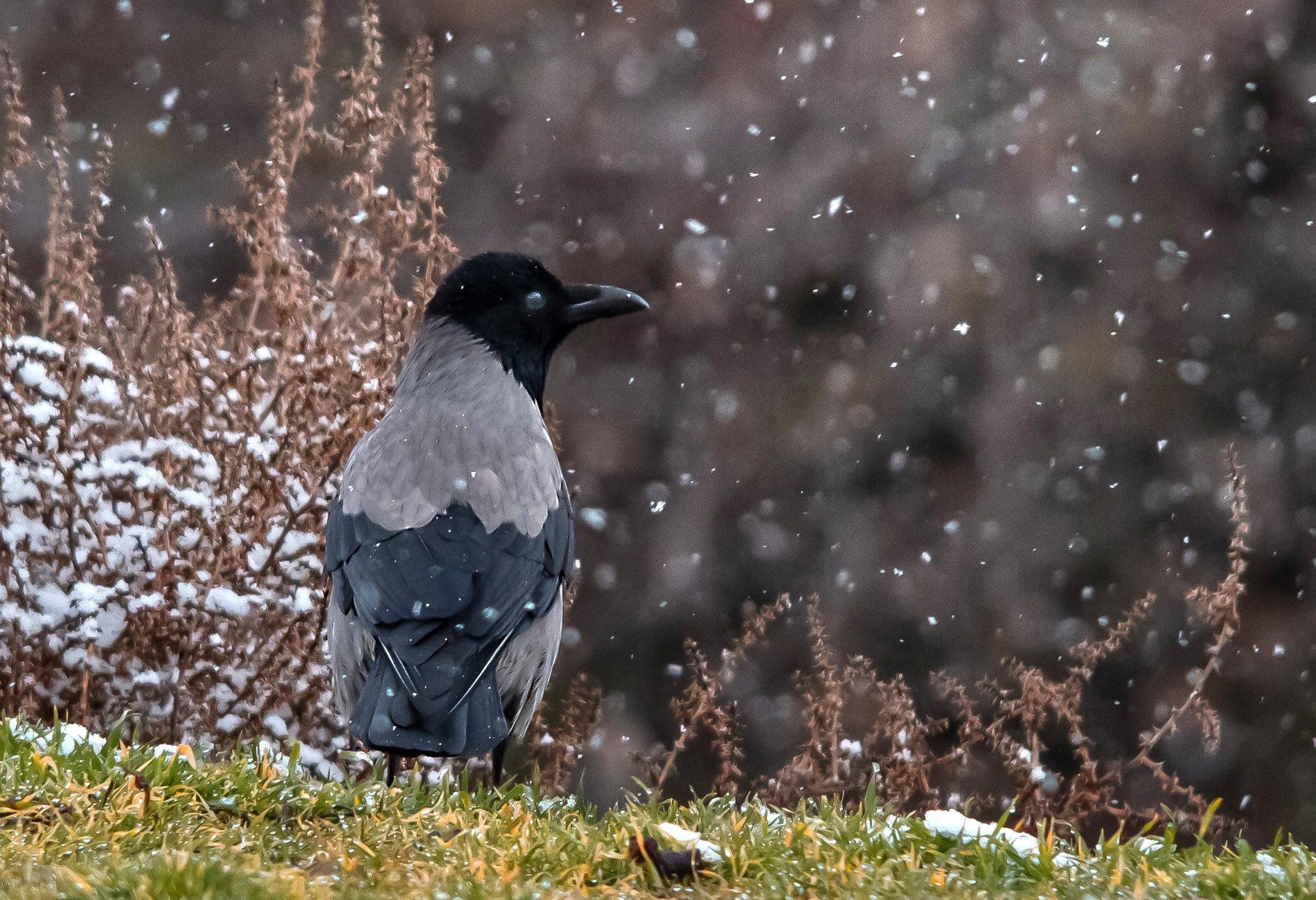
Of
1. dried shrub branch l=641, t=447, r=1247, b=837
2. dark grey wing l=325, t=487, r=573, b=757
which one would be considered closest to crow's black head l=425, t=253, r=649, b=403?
dark grey wing l=325, t=487, r=573, b=757

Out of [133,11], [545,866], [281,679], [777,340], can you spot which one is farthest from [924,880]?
[133,11]

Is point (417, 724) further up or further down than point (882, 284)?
further down

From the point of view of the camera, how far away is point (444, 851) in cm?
258

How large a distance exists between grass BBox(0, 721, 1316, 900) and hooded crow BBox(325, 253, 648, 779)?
0.39 meters

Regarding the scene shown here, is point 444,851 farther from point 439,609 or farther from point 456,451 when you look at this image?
point 456,451

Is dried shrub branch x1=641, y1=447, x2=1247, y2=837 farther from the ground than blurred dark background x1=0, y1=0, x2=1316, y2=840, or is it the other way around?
blurred dark background x1=0, y1=0, x2=1316, y2=840

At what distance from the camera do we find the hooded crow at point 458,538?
11.4 ft

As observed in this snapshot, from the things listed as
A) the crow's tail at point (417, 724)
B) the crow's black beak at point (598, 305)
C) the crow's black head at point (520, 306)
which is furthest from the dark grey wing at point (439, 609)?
the crow's black beak at point (598, 305)

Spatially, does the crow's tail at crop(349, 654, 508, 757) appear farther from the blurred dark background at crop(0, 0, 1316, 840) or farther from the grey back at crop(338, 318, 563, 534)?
the blurred dark background at crop(0, 0, 1316, 840)

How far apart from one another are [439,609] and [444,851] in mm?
1119

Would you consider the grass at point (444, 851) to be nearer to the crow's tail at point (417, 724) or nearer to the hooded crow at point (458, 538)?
the crow's tail at point (417, 724)

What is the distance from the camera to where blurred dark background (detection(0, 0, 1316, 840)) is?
6582 mm

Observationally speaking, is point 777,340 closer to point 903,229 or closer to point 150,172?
point 903,229

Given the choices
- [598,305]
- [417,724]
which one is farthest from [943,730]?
[417,724]
